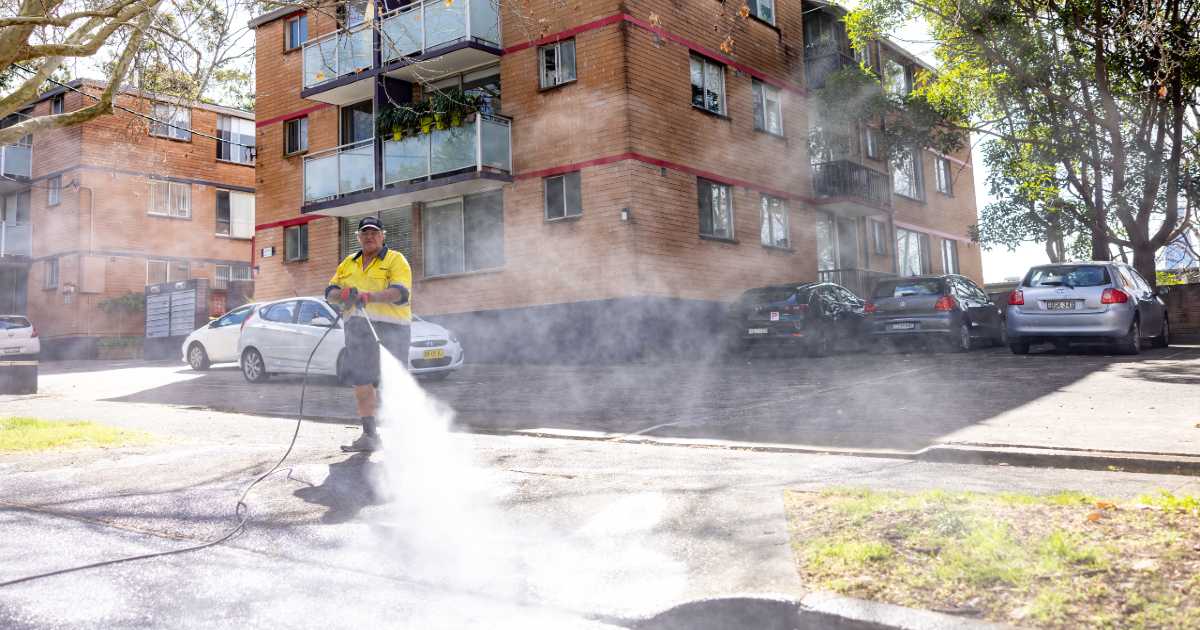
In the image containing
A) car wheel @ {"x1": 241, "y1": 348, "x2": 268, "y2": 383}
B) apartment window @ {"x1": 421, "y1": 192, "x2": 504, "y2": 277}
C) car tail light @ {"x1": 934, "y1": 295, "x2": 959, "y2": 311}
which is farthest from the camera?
apartment window @ {"x1": 421, "y1": 192, "x2": 504, "y2": 277}

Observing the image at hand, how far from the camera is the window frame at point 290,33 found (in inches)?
888

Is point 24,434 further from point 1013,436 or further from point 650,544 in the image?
point 1013,436

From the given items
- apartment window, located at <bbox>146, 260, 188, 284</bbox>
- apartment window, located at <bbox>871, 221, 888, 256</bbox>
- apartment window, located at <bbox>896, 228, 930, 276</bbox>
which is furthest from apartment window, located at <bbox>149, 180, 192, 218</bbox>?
apartment window, located at <bbox>896, 228, 930, 276</bbox>

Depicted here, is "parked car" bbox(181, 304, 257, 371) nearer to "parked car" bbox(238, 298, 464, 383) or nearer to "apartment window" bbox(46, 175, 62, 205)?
"parked car" bbox(238, 298, 464, 383)

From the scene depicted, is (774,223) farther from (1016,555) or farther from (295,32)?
(1016,555)

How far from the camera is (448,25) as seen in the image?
18.0 metres

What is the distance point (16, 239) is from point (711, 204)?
85.4ft

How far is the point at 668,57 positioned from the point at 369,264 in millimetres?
12366

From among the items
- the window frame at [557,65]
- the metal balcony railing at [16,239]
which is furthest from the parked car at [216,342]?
the metal balcony railing at [16,239]

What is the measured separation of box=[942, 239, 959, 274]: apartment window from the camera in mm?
29578

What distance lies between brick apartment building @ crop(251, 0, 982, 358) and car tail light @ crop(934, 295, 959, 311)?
463 cm

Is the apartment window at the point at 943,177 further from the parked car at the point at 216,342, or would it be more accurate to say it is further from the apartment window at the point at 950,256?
the parked car at the point at 216,342

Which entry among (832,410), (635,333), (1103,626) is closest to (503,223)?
(635,333)

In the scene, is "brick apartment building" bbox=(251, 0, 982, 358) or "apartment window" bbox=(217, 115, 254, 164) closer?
"brick apartment building" bbox=(251, 0, 982, 358)
